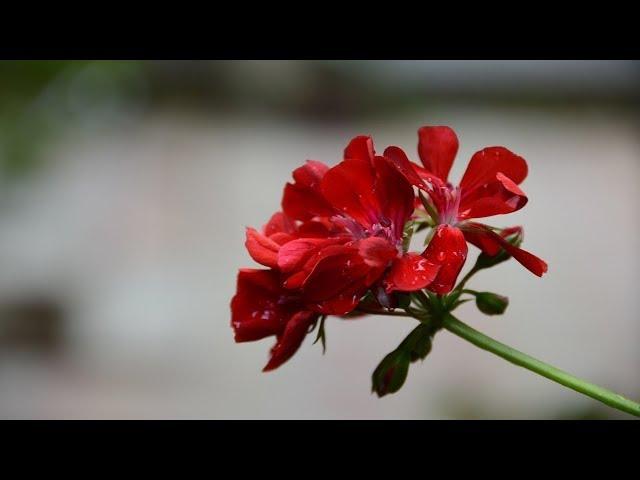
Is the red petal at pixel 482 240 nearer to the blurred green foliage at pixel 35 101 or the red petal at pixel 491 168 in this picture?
the red petal at pixel 491 168

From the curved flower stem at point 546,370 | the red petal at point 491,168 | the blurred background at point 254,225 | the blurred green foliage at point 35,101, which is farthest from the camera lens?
the blurred background at point 254,225

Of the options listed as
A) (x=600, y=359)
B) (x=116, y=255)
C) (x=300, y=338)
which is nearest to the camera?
(x=300, y=338)

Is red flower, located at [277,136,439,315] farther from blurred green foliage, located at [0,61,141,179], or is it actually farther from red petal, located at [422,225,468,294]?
blurred green foliage, located at [0,61,141,179]

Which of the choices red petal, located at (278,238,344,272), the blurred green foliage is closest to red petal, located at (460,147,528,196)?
red petal, located at (278,238,344,272)

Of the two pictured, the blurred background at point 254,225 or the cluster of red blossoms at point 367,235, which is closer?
the cluster of red blossoms at point 367,235

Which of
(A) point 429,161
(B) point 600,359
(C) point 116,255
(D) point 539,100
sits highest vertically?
(D) point 539,100

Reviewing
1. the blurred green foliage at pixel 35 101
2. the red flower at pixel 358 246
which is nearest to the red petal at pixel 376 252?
the red flower at pixel 358 246

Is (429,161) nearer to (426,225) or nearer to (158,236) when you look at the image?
(426,225)
